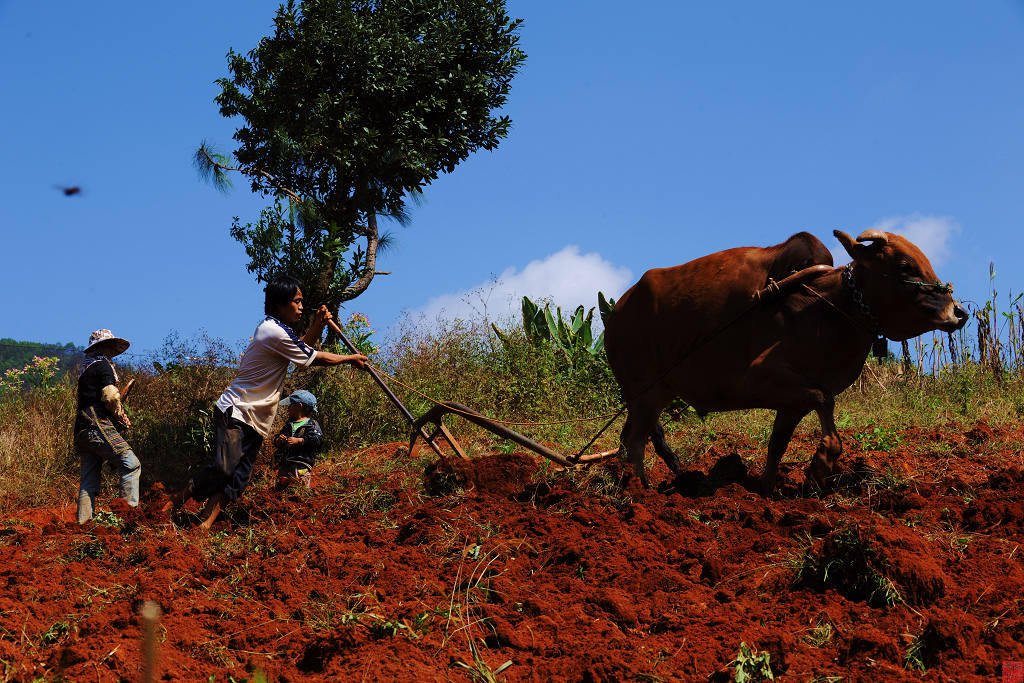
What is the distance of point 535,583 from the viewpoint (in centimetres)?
444

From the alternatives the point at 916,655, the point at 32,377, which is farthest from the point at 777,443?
the point at 32,377

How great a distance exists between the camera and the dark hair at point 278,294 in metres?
5.80

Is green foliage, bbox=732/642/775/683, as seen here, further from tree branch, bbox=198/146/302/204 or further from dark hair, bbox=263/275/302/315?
tree branch, bbox=198/146/302/204

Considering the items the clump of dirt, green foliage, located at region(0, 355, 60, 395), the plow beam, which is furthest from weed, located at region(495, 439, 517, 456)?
green foliage, located at region(0, 355, 60, 395)

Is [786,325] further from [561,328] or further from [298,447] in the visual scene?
[561,328]

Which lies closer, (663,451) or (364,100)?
(663,451)

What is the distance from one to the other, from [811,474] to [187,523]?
4.44m

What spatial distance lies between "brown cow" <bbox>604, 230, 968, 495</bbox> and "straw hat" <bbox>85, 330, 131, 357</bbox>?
15.5ft

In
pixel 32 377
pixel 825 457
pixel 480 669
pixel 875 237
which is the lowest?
pixel 480 669

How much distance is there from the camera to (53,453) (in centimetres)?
1086

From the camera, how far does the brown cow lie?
231 inches

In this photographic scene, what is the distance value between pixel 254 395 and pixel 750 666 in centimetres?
374

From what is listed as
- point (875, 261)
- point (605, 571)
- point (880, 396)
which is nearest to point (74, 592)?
point (605, 571)

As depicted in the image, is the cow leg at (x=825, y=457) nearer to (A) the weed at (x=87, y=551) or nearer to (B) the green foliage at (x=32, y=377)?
(A) the weed at (x=87, y=551)
